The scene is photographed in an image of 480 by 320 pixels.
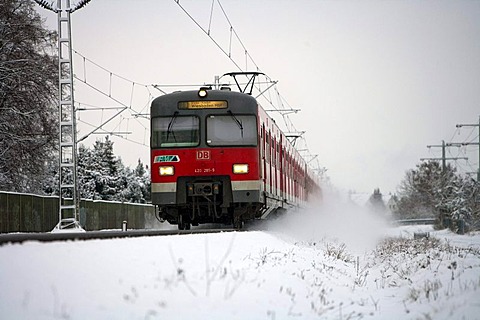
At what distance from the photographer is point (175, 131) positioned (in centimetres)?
1554

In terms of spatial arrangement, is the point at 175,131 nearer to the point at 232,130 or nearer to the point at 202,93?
the point at 202,93

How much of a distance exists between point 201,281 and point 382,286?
4136 millimetres

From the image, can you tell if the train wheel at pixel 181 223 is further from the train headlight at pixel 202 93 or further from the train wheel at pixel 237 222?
the train headlight at pixel 202 93

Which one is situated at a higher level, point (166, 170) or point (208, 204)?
point (166, 170)

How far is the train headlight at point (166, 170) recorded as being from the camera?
15320mm

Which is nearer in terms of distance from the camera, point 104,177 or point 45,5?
point 45,5

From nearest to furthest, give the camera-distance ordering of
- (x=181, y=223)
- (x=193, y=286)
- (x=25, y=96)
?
(x=193, y=286), (x=181, y=223), (x=25, y=96)

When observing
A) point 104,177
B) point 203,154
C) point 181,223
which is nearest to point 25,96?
point 181,223

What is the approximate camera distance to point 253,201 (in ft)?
49.9

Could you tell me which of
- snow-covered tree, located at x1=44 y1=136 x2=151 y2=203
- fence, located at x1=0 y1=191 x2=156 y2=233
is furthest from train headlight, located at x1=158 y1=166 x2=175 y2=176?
snow-covered tree, located at x1=44 y1=136 x2=151 y2=203

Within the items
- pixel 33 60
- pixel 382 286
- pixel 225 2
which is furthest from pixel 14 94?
pixel 382 286

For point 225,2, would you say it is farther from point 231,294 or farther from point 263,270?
point 231,294

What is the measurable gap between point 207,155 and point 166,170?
948 mm

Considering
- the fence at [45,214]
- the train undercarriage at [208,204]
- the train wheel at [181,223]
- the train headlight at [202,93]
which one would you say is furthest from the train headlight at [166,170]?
the fence at [45,214]
